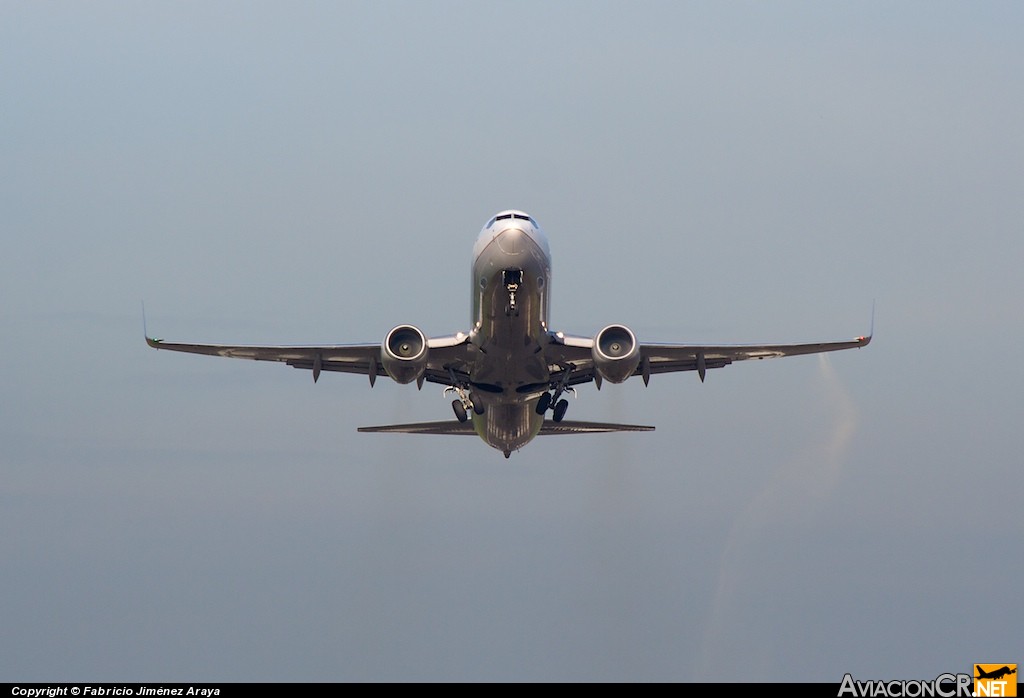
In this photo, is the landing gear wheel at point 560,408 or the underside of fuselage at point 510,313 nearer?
the underside of fuselage at point 510,313

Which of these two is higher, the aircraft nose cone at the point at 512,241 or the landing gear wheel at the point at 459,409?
the aircraft nose cone at the point at 512,241

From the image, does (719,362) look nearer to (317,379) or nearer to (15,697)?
(317,379)

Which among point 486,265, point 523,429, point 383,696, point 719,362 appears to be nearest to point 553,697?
point 383,696

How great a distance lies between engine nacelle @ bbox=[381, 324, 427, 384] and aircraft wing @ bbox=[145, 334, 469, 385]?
2.18 ft

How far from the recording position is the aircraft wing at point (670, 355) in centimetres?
4688

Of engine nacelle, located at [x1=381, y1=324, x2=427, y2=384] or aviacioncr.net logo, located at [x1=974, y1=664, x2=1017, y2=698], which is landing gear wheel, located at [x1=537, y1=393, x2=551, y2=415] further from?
aviacioncr.net logo, located at [x1=974, y1=664, x2=1017, y2=698]

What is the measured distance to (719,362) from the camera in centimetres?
5081

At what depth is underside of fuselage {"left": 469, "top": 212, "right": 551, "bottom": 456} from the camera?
43.0 m

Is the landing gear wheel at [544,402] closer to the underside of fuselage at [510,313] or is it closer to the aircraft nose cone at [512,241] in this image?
the underside of fuselage at [510,313]

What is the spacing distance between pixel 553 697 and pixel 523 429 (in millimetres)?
9162

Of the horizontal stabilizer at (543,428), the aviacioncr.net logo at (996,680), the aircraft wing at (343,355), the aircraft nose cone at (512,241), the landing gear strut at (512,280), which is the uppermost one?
the aircraft nose cone at (512,241)

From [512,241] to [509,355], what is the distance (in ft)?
14.0

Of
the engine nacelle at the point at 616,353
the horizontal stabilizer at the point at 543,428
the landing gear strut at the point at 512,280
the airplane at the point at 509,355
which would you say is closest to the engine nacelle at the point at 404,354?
the airplane at the point at 509,355

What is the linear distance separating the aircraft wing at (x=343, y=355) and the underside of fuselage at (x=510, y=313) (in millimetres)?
737
